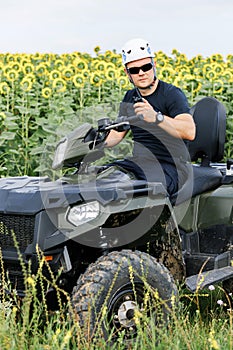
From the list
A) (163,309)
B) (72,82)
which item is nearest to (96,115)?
(72,82)

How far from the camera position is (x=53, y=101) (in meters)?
9.45

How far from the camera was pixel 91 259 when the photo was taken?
4.16 metres

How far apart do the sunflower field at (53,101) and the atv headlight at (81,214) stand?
409 cm

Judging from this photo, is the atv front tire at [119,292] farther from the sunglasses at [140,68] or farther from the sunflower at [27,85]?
the sunflower at [27,85]

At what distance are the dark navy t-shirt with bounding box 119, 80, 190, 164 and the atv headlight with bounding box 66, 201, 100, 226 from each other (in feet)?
2.47

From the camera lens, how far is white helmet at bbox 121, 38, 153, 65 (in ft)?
14.4

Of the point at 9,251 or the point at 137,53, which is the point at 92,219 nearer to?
the point at 9,251

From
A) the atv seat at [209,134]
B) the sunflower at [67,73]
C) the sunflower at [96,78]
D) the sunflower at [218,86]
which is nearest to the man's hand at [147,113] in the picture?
the atv seat at [209,134]

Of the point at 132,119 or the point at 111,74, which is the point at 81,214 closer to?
the point at 132,119

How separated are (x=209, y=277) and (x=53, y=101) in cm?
533

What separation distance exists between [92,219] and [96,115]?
473 centimetres

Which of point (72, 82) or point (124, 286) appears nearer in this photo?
point (124, 286)

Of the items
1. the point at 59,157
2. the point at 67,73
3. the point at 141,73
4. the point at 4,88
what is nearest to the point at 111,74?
the point at 67,73

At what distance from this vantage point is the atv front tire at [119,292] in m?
3.76
